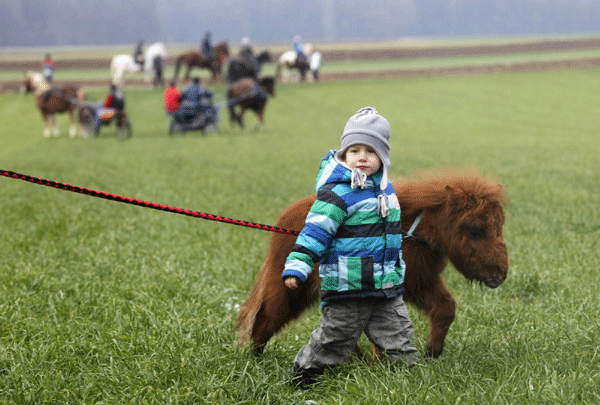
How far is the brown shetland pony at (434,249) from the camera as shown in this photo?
3244 mm

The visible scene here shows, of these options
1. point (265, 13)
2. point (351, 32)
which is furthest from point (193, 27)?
point (351, 32)

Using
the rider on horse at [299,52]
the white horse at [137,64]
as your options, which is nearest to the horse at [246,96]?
the white horse at [137,64]

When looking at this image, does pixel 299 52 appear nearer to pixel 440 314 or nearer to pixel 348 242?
pixel 440 314

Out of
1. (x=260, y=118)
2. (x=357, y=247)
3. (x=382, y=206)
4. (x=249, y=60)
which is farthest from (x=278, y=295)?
(x=249, y=60)

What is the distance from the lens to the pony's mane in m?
3.26

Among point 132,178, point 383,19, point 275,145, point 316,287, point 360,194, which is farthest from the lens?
point 383,19

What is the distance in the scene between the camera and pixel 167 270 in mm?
5152

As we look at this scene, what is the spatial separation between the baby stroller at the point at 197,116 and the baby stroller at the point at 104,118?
1497 mm

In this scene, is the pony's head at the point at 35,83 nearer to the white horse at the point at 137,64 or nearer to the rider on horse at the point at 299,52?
the white horse at the point at 137,64

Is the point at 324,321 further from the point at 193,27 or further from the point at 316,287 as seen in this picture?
the point at 193,27

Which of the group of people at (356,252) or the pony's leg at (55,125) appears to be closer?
the group of people at (356,252)

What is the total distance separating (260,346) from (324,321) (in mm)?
596

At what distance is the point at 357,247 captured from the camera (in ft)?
9.62

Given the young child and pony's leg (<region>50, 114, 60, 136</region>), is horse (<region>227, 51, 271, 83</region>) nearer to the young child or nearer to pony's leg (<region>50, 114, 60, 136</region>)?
pony's leg (<region>50, 114, 60, 136</region>)
